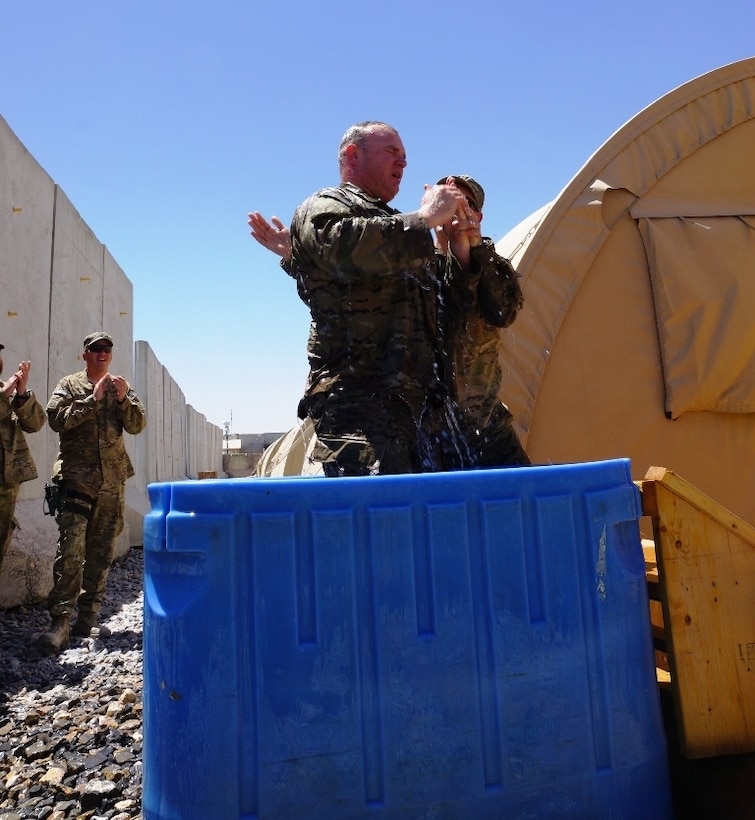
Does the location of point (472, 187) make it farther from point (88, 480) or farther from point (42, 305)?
point (42, 305)

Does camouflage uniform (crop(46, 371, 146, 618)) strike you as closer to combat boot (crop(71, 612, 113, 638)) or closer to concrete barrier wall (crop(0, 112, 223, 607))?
combat boot (crop(71, 612, 113, 638))

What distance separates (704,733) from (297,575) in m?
0.86

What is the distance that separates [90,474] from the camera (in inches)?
168

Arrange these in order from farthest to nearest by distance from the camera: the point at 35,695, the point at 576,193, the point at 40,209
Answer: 1. the point at 40,209
2. the point at 576,193
3. the point at 35,695

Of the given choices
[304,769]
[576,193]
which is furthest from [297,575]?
[576,193]

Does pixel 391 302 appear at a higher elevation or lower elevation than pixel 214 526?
higher

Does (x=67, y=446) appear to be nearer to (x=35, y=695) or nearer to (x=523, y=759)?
(x=35, y=695)

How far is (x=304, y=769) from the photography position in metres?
1.15

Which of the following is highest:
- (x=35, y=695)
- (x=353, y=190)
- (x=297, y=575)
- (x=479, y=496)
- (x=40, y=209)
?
(x=40, y=209)

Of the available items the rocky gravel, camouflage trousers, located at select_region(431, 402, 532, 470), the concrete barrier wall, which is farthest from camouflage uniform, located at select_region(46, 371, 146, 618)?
camouflage trousers, located at select_region(431, 402, 532, 470)

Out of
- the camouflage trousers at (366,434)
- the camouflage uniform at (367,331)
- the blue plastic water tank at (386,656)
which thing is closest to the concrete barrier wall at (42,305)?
the camouflage uniform at (367,331)

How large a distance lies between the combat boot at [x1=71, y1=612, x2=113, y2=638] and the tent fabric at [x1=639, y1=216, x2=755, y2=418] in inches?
133

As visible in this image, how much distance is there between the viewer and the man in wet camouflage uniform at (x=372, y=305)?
1698mm

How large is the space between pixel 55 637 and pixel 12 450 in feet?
3.78
